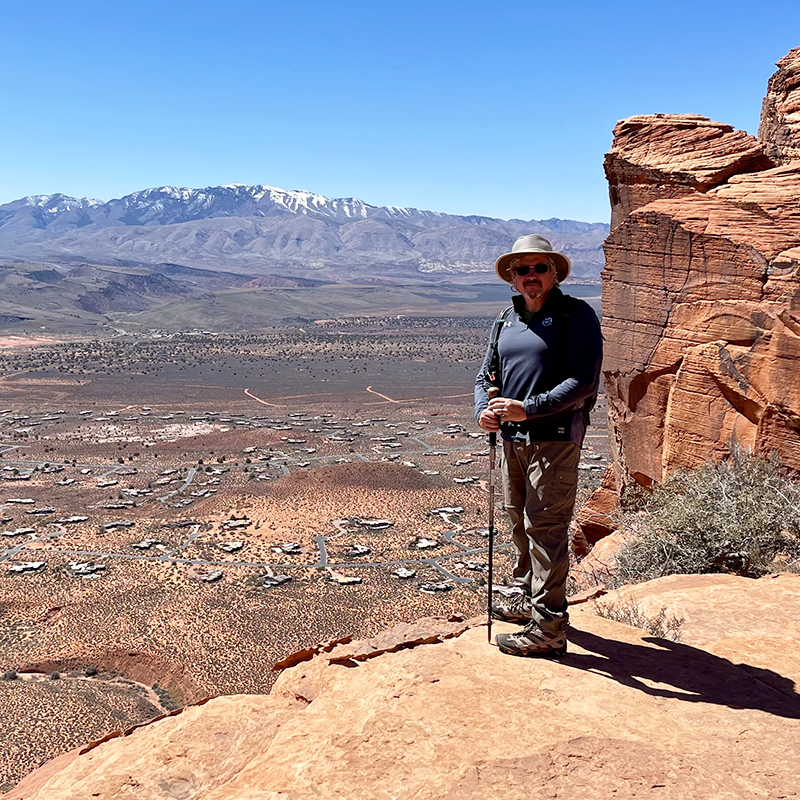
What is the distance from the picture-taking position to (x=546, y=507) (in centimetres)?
531

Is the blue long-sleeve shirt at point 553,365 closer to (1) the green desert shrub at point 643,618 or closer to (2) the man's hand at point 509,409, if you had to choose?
(2) the man's hand at point 509,409

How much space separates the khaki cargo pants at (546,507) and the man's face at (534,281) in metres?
1.05

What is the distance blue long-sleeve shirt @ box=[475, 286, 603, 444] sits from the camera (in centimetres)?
514

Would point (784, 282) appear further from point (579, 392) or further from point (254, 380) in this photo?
point (254, 380)

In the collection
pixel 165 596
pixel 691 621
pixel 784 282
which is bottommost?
pixel 165 596

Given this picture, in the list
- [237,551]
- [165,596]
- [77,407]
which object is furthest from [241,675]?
[77,407]

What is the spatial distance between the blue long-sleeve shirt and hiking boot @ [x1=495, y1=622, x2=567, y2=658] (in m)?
1.38

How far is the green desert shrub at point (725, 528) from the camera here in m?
8.79

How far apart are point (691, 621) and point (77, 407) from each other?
210ft

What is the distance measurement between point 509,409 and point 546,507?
29.0 inches

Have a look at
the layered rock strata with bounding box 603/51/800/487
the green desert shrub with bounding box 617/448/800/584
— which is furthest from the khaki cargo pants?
the layered rock strata with bounding box 603/51/800/487

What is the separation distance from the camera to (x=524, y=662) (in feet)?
17.2

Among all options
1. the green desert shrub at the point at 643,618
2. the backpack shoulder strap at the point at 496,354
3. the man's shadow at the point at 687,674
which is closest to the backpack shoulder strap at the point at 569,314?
the backpack shoulder strap at the point at 496,354

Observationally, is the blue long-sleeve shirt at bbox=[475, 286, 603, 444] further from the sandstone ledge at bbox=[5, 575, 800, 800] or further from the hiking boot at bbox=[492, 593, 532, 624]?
the sandstone ledge at bbox=[5, 575, 800, 800]
